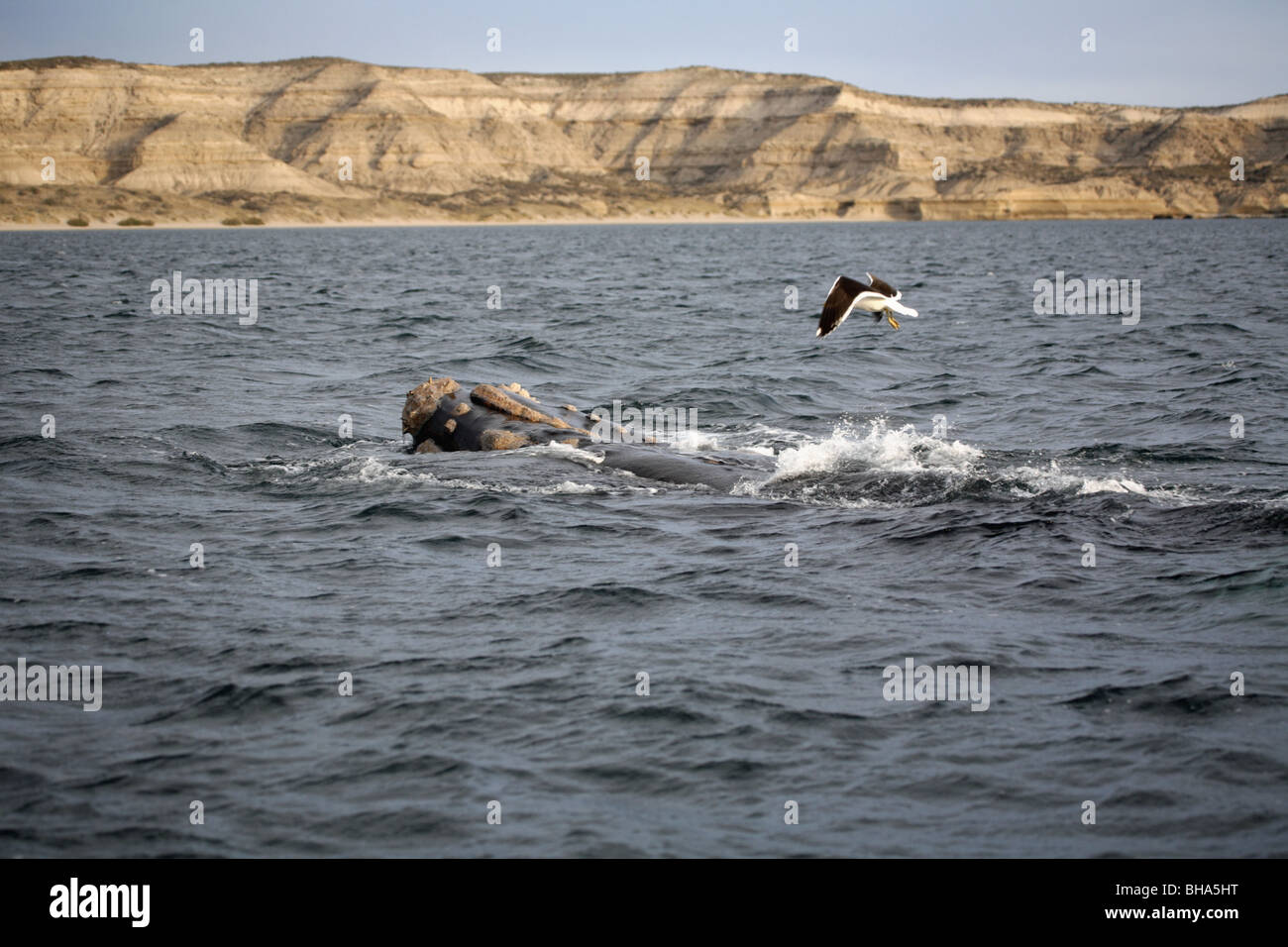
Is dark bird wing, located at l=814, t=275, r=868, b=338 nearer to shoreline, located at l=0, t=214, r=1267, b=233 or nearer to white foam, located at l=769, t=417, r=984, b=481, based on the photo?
white foam, located at l=769, t=417, r=984, b=481

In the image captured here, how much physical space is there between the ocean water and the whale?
1.32 feet

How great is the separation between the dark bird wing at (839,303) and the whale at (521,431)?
252 centimetres

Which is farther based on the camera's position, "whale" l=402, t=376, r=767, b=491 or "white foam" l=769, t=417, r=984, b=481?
"whale" l=402, t=376, r=767, b=491

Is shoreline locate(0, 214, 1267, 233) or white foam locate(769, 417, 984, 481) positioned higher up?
shoreline locate(0, 214, 1267, 233)

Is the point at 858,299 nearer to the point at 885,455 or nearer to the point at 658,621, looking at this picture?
the point at 885,455

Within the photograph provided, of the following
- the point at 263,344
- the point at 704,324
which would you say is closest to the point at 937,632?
the point at 263,344

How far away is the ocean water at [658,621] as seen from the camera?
7.58 m

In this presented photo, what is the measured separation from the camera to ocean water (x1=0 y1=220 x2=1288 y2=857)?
7.58m

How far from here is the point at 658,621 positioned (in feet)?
35.8

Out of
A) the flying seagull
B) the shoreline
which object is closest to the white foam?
the flying seagull

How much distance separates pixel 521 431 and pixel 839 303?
5.05 meters

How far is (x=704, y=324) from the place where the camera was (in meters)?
36.7

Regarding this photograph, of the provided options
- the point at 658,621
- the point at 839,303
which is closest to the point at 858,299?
the point at 839,303

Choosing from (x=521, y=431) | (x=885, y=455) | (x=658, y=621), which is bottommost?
(x=658, y=621)
